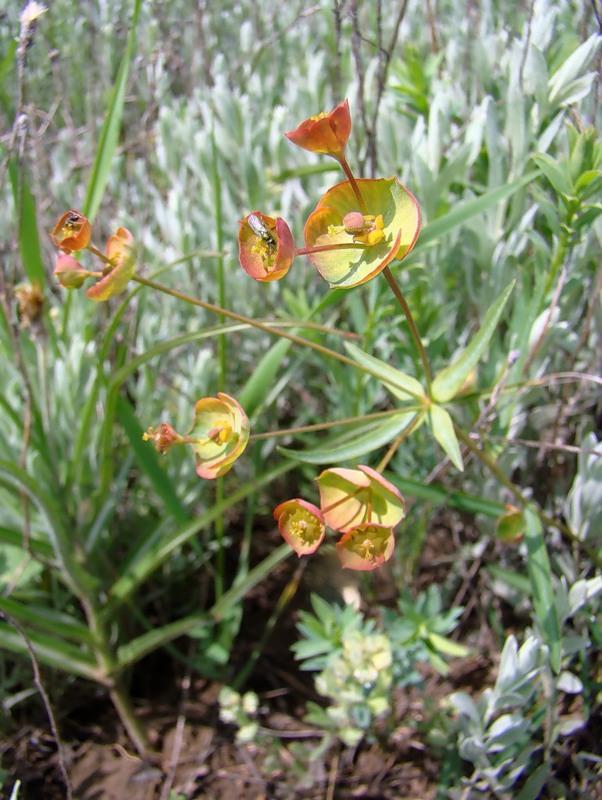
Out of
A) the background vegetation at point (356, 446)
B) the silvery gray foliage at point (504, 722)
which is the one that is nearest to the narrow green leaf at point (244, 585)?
the background vegetation at point (356, 446)

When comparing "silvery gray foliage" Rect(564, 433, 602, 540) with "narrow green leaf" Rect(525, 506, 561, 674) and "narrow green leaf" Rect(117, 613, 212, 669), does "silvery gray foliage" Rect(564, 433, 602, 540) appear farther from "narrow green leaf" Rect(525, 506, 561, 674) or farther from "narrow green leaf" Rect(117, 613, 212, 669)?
"narrow green leaf" Rect(117, 613, 212, 669)

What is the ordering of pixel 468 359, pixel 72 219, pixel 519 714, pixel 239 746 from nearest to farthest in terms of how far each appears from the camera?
1. pixel 72 219
2. pixel 468 359
3. pixel 519 714
4. pixel 239 746

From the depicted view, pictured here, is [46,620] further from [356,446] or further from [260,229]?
[260,229]

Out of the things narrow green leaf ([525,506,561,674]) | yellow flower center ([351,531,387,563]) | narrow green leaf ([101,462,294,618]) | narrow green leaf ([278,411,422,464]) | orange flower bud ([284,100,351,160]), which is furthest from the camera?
narrow green leaf ([101,462,294,618])

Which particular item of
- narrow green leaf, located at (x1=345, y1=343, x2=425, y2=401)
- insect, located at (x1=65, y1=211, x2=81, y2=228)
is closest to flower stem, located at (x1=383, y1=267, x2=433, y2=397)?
narrow green leaf, located at (x1=345, y1=343, x2=425, y2=401)

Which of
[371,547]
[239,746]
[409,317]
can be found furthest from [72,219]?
[239,746]

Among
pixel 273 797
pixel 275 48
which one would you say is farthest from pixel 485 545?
pixel 275 48

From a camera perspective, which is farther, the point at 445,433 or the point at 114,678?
the point at 114,678
